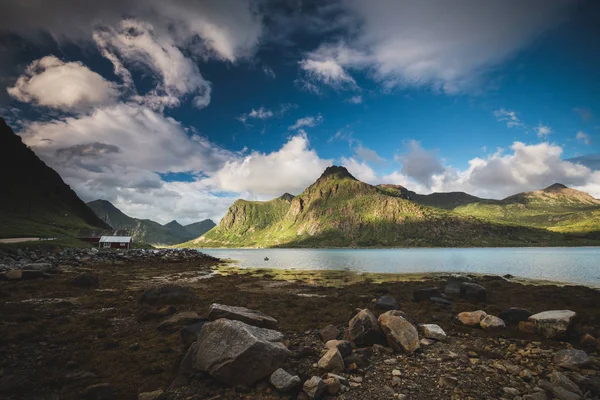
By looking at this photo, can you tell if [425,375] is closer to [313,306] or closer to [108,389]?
[108,389]

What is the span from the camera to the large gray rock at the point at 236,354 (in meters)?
7.92

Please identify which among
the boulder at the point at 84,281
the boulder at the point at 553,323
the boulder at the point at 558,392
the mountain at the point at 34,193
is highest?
the mountain at the point at 34,193

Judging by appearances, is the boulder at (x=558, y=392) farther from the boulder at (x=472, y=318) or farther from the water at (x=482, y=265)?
the water at (x=482, y=265)

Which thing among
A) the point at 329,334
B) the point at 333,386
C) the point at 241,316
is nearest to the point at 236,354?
the point at 333,386

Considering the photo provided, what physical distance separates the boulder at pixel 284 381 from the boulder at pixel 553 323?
12.1 metres

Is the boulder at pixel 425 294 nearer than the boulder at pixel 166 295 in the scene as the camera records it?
No

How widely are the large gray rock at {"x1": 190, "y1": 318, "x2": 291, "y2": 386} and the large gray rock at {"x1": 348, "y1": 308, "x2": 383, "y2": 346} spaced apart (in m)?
3.53

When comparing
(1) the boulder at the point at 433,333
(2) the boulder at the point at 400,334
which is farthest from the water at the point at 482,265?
(2) the boulder at the point at 400,334

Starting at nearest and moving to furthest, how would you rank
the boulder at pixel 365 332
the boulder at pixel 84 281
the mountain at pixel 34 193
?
the boulder at pixel 365 332, the boulder at pixel 84 281, the mountain at pixel 34 193

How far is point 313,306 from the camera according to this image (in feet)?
63.0

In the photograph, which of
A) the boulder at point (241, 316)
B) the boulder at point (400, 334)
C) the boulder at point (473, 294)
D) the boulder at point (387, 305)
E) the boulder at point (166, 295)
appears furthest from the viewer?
the boulder at point (473, 294)

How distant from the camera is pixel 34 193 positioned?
429ft

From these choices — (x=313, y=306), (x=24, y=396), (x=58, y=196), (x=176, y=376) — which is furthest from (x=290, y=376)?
(x=58, y=196)

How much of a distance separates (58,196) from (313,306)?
184650mm
